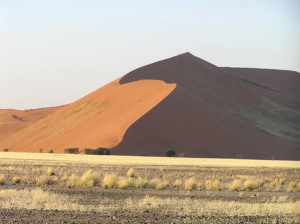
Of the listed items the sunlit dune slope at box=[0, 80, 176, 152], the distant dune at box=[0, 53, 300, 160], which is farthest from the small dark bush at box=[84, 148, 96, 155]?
the distant dune at box=[0, 53, 300, 160]

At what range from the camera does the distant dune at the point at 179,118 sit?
62844 mm

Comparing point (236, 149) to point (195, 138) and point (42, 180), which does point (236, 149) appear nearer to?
point (195, 138)

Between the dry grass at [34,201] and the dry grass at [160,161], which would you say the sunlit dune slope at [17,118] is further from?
the dry grass at [34,201]

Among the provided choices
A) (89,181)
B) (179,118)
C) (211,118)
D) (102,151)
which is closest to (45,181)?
(89,181)

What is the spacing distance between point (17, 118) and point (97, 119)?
53377mm

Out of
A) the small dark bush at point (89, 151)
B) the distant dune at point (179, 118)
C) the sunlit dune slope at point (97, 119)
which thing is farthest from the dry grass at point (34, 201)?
the sunlit dune slope at point (97, 119)

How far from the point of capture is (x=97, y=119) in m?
72.6

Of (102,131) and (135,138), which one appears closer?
(135,138)

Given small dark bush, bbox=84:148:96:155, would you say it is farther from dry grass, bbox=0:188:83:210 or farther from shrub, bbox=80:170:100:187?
dry grass, bbox=0:188:83:210

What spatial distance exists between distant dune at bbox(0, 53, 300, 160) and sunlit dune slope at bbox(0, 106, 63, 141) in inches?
175

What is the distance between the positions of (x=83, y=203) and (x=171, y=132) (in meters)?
48.0

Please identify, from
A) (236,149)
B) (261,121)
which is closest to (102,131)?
(236,149)

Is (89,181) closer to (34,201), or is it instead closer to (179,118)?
(34,201)

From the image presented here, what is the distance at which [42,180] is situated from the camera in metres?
22.4
